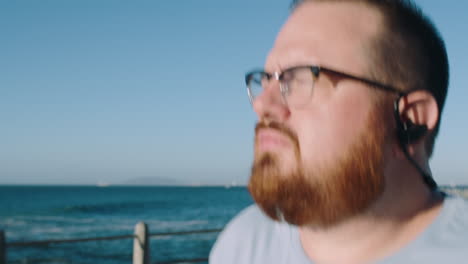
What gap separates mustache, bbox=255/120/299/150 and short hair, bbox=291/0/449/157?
0.22 meters

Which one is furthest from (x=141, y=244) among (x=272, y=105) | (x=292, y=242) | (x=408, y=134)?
(x=408, y=134)

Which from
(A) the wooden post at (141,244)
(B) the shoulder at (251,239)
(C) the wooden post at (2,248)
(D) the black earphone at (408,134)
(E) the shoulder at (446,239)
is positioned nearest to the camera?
(E) the shoulder at (446,239)

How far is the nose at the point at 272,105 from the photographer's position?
943 millimetres

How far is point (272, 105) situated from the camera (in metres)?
0.96

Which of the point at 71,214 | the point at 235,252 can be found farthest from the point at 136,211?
the point at 235,252

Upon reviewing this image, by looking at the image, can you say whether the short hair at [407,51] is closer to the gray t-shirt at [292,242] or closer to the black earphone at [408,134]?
the black earphone at [408,134]

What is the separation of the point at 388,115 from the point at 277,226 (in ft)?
1.35

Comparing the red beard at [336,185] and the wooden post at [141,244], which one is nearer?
the red beard at [336,185]

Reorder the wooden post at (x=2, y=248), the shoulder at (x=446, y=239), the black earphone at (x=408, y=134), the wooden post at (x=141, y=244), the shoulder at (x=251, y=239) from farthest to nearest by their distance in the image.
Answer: the wooden post at (x=141, y=244)
the wooden post at (x=2, y=248)
the shoulder at (x=251, y=239)
the black earphone at (x=408, y=134)
the shoulder at (x=446, y=239)

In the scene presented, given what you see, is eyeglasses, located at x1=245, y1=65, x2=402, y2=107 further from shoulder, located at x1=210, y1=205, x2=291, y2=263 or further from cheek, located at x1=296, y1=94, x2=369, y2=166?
shoulder, located at x1=210, y1=205, x2=291, y2=263

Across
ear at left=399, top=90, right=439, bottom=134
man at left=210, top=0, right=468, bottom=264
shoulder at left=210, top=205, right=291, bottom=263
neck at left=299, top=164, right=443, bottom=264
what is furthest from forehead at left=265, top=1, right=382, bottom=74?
shoulder at left=210, top=205, right=291, bottom=263

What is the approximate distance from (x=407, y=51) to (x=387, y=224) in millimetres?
379

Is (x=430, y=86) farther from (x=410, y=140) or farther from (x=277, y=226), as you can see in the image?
(x=277, y=226)

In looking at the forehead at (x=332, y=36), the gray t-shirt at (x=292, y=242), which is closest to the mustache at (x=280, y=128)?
the forehead at (x=332, y=36)
